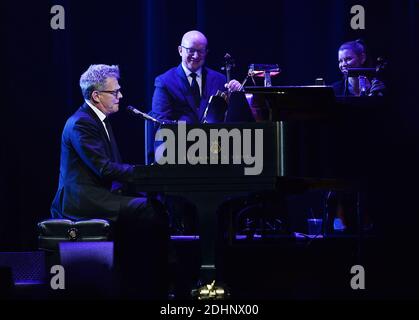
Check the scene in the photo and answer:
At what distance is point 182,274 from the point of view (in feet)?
16.3

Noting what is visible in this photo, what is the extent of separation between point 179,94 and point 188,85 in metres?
0.11

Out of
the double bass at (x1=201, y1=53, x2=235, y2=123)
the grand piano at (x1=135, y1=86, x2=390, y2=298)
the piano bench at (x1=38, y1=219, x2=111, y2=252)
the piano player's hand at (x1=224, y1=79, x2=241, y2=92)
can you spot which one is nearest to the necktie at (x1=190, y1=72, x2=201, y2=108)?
the double bass at (x1=201, y1=53, x2=235, y2=123)

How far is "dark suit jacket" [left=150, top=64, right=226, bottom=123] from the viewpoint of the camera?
18.6 feet

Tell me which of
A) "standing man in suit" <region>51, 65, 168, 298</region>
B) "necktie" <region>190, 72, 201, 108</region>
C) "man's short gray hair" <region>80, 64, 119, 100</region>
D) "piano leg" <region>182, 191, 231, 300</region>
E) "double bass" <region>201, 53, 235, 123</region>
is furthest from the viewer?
"necktie" <region>190, 72, 201, 108</region>

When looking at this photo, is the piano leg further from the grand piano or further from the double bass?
the double bass

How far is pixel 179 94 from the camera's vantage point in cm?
571

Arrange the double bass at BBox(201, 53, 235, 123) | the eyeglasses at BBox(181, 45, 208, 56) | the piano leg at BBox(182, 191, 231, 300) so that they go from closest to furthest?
the piano leg at BBox(182, 191, 231, 300) → the double bass at BBox(201, 53, 235, 123) → the eyeglasses at BBox(181, 45, 208, 56)

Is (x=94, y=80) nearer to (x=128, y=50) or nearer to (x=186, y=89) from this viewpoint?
(x=186, y=89)

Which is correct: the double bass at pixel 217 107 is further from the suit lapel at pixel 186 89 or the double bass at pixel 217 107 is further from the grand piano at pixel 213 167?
the grand piano at pixel 213 167

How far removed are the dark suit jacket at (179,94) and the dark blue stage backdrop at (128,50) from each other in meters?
0.27

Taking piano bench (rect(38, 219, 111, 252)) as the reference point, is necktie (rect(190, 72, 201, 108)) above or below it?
above

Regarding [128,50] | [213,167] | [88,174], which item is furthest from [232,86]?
[213,167]

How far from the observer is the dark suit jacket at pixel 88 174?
459 cm
